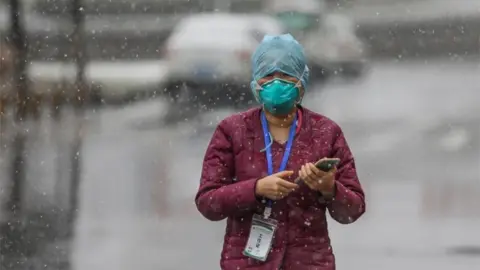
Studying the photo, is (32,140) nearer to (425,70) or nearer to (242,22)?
(242,22)

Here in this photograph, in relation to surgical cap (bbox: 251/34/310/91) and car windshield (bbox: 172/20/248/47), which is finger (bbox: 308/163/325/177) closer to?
surgical cap (bbox: 251/34/310/91)

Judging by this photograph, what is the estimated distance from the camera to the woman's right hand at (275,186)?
2.63 m

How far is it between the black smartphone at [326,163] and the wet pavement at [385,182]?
2301 millimetres

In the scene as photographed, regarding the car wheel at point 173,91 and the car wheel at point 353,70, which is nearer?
the car wheel at point 353,70

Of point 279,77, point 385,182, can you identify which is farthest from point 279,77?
point 385,182

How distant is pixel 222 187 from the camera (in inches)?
109

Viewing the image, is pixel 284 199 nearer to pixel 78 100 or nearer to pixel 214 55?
pixel 214 55

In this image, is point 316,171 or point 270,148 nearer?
point 316,171

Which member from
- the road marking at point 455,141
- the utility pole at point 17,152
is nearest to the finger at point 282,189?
the road marking at point 455,141

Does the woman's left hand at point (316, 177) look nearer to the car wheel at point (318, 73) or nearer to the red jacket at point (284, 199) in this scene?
the red jacket at point (284, 199)

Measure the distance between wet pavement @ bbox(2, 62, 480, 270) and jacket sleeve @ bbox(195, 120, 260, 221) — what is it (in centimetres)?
211

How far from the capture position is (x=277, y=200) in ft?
9.12

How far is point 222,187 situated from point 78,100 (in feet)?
8.14

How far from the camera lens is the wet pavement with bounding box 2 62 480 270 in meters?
4.82
